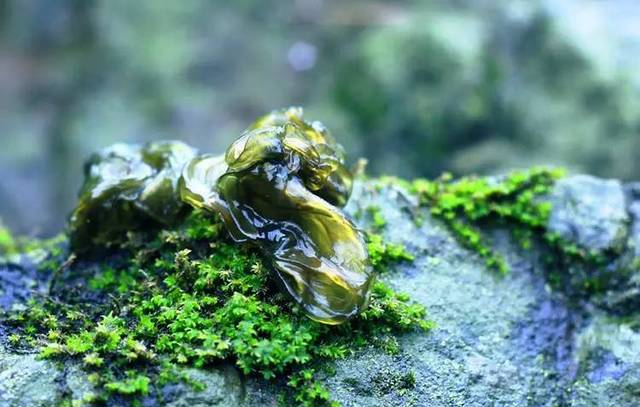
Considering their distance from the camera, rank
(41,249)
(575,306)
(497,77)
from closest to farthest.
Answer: (575,306), (41,249), (497,77)

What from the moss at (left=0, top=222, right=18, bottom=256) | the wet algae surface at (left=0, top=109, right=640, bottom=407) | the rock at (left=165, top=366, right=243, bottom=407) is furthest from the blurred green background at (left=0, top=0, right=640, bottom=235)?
the rock at (left=165, top=366, right=243, bottom=407)

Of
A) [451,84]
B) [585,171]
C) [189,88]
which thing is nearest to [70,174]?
[189,88]

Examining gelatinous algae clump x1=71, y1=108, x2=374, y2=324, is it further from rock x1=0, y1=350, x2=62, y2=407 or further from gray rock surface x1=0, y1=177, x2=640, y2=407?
rock x1=0, y1=350, x2=62, y2=407

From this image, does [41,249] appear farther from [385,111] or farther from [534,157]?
[534,157]

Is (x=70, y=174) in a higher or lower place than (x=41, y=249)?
higher

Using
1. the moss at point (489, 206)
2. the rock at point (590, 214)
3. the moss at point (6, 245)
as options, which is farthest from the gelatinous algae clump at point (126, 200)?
the rock at point (590, 214)

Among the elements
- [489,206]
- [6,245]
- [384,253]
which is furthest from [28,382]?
[489,206]

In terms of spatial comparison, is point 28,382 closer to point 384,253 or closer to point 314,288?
point 314,288
